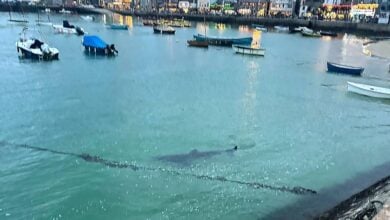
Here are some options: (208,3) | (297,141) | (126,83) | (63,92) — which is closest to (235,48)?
(126,83)

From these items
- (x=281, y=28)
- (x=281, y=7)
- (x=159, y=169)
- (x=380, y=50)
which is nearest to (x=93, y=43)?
(x=159, y=169)

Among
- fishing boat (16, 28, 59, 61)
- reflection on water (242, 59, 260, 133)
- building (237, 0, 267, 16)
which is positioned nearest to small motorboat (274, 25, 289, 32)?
building (237, 0, 267, 16)

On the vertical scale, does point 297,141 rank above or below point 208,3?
below

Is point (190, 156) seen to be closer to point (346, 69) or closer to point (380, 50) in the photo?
point (346, 69)

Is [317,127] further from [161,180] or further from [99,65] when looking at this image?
[99,65]

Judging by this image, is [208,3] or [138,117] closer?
[138,117]

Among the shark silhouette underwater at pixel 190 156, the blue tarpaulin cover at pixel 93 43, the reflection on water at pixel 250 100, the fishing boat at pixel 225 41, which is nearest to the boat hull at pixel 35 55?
the blue tarpaulin cover at pixel 93 43
